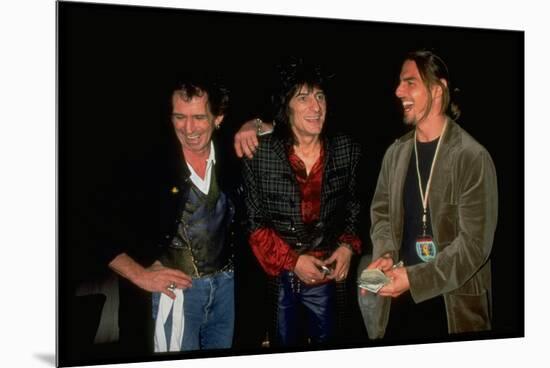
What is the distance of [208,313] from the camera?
4.79 metres

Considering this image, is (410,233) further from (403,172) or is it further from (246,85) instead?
→ (246,85)

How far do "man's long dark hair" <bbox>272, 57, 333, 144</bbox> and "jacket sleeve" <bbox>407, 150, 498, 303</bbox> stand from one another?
3.18 feet

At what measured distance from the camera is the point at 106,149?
4.59 m

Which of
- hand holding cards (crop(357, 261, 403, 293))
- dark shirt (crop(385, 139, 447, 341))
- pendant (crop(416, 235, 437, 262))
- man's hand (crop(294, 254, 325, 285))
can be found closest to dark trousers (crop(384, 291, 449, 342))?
dark shirt (crop(385, 139, 447, 341))

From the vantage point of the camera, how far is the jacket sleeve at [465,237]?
5.16 meters

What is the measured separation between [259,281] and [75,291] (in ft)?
3.04

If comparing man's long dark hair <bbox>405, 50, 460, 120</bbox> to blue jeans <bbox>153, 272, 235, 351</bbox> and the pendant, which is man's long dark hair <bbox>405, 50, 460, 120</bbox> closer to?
the pendant

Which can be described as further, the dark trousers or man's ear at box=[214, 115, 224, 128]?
the dark trousers

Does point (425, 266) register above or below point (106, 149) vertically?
below

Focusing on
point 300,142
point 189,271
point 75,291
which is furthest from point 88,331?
point 300,142

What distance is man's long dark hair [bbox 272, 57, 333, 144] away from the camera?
488 centimetres

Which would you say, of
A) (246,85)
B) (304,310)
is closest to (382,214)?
(304,310)

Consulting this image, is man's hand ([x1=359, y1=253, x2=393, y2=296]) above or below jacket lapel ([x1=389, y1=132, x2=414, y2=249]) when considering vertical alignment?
below

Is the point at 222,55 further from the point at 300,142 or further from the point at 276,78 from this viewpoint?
the point at 300,142
